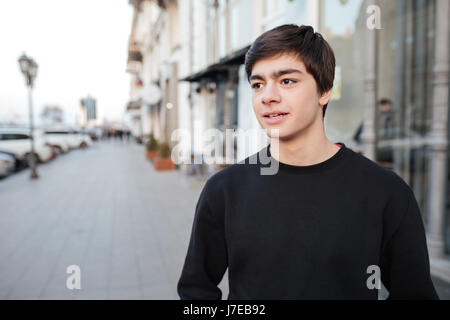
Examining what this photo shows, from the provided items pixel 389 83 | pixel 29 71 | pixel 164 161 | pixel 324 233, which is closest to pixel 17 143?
pixel 29 71

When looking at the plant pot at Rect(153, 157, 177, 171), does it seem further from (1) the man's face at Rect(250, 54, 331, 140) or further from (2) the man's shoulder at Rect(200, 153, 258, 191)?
(1) the man's face at Rect(250, 54, 331, 140)

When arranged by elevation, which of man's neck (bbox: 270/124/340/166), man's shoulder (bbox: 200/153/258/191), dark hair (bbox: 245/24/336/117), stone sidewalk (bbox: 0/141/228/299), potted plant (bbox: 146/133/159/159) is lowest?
stone sidewalk (bbox: 0/141/228/299)

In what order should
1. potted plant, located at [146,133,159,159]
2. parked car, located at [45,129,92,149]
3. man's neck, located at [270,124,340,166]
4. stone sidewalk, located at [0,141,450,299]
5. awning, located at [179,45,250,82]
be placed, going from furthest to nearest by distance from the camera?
1. parked car, located at [45,129,92,149]
2. potted plant, located at [146,133,159,159]
3. awning, located at [179,45,250,82]
4. stone sidewalk, located at [0,141,450,299]
5. man's neck, located at [270,124,340,166]

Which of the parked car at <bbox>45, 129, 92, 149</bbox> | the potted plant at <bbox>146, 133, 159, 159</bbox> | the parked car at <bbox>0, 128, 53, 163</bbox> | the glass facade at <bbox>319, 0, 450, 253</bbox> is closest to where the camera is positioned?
the glass facade at <bbox>319, 0, 450, 253</bbox>

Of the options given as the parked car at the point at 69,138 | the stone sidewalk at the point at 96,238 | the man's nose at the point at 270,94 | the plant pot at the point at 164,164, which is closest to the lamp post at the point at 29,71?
the stone sidewalk at the point at 96,238

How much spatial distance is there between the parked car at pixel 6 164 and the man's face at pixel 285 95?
14.8 m

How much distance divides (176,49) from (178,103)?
7.71ft

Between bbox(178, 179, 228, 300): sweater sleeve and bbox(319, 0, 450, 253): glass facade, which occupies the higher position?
bbox(319, 0, 450, 253): glass facade

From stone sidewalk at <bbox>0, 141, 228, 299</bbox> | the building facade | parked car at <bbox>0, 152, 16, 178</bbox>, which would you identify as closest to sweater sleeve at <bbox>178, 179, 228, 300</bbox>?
stone sidewalk at <bbox>0, 141, 228, 299</bbox>

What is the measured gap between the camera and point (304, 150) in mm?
1452

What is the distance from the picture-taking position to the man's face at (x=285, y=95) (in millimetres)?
1389

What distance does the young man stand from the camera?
135 cm

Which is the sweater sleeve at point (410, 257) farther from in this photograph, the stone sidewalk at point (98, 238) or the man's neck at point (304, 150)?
the stone sidewalk at point (98, 238)
